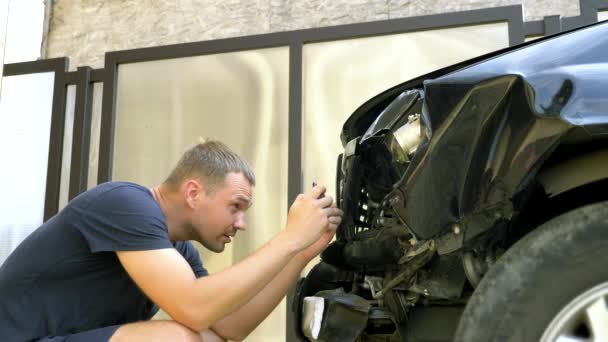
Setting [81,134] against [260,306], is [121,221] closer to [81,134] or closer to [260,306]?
[260,306]

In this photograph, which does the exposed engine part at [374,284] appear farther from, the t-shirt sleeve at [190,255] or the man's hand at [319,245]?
the t-shirt sleeve at [190,255]

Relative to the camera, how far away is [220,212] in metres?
2.22

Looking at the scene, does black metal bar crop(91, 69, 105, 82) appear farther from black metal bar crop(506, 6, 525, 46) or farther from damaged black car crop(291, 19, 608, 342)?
damaged black car crop(291, 19, 608, 342)

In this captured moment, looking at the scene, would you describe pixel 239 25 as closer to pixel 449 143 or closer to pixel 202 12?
pixel 202 12

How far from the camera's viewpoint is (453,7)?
4.99 m

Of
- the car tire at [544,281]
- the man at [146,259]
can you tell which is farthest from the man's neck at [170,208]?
the car tire at [544,281]

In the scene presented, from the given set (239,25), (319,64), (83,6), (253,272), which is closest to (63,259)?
(253,272)

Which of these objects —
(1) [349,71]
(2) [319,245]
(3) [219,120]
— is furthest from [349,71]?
(2) [319,245]

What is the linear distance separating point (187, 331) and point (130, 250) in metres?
0.31

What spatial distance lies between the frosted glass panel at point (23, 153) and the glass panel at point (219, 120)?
0.72 metres

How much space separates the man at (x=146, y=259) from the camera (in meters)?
1.92

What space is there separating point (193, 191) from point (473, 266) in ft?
3.44

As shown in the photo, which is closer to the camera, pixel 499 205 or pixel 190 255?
pixel 499 205

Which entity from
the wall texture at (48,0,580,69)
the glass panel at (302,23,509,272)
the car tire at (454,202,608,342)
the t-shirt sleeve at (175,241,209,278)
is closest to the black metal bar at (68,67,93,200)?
the wall texture at (48,0,580,69)
